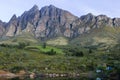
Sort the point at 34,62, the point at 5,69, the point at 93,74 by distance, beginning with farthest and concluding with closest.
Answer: the point at 34,62 < the point at 5,69 < the point at 93,74

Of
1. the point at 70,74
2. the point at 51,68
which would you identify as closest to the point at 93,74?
the point at 70,74

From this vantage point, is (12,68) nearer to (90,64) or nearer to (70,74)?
(70,74)

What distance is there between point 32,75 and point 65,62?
1244 inches

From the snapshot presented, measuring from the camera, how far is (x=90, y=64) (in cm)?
19188

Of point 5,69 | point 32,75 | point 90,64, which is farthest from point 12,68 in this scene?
point 90,64

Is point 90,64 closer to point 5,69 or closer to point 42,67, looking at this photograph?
point 42,67

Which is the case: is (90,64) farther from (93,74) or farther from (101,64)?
(93,74)

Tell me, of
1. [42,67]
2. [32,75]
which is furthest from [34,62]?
[32,75]

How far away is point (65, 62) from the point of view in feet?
651

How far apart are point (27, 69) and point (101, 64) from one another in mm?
43804

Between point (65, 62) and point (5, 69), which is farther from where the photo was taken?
point (65, 62)

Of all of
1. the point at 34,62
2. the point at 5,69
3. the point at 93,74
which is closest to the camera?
the point at 93,74

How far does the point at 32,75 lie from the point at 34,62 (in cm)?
2461

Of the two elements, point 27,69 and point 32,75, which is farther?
point 27,69
